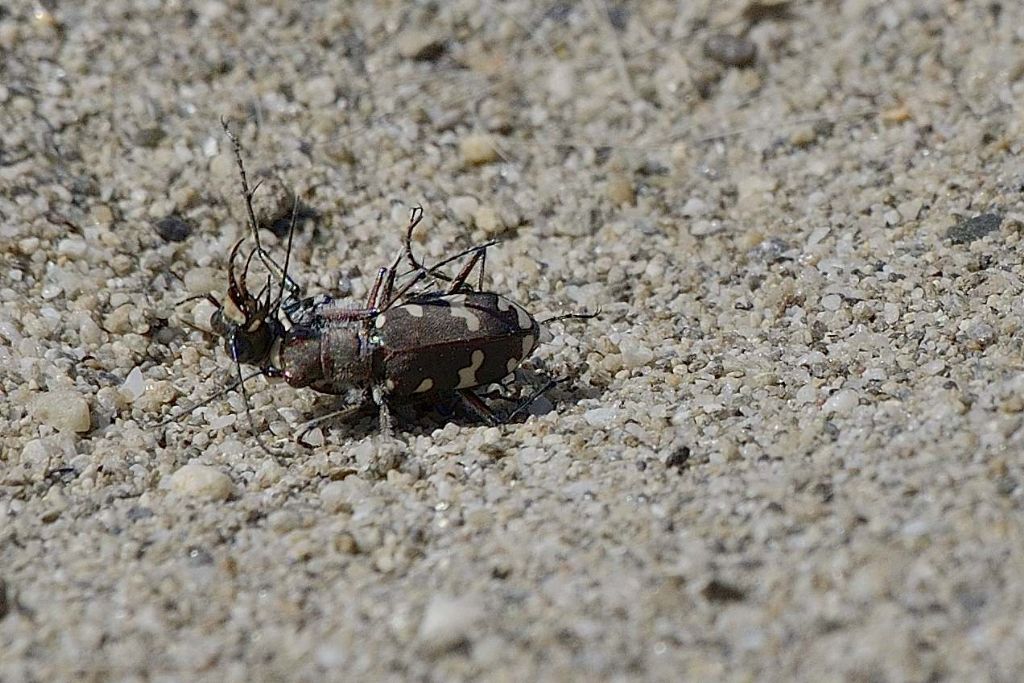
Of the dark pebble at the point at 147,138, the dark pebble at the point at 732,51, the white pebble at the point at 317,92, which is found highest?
the white pebble at the point at 317,92

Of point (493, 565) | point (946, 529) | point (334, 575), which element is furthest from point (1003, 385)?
point (334, 575)

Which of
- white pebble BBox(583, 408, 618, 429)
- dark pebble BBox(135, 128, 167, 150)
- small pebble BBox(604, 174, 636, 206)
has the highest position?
dark pebble BBox(135, 128, 167, 150)

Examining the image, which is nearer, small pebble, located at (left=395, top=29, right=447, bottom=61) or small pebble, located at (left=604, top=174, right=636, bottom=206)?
small pebble, located at (left=604, top=174, right=636, bottom=206)

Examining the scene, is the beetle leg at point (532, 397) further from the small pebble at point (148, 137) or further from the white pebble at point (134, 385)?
the small pebble at point (148, 137)

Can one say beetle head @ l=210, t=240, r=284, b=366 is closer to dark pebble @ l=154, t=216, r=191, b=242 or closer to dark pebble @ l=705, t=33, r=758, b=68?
dark pebble @ l=154, t=216, r=191, b=242

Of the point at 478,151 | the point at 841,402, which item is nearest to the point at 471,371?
the point at 841,402

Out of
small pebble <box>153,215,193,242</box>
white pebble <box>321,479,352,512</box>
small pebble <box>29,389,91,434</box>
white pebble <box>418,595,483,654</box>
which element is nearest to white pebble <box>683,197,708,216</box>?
small pebble <box>153,215,193,242</box>

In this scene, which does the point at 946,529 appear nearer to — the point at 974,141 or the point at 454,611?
the point at 454,611

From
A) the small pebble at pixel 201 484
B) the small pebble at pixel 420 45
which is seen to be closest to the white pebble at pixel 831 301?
the small pebble at pixel 201 484
